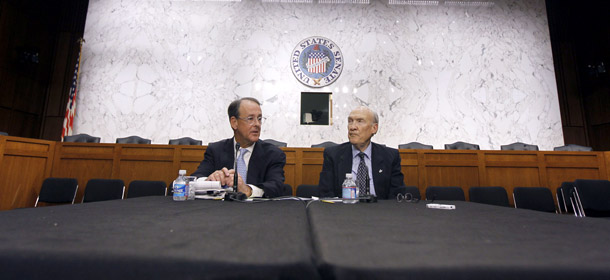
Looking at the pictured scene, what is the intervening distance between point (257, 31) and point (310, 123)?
Answer: 265 centimetres

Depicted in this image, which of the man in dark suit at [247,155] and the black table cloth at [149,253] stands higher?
the man in dark suit at [247,155]

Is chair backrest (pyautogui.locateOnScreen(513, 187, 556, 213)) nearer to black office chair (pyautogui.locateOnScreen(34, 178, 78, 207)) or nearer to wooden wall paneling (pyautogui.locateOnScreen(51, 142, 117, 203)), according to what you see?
black office chair (pyautogui.locateOnScreen(34, 178, 78, 207))

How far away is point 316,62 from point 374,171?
4.77 metres

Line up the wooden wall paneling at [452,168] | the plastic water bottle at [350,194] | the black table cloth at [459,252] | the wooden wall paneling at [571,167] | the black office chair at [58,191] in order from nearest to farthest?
the black table cloth at [459,252]
the plastic water bottle at [350,194]
the black office chair at [58,191]
the wooden wall paneling at [571,167]
the wooden wall paneling at [452,168]

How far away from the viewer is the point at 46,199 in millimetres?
3363

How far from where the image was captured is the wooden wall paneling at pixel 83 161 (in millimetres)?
4176

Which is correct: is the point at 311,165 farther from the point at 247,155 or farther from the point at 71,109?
the point at 71,109

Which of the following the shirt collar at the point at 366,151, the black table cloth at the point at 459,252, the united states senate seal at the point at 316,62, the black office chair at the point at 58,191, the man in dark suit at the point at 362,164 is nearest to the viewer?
the black table cloth at the point at 459,252

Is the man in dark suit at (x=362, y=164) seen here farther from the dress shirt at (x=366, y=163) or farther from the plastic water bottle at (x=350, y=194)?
the plastic water bottle at (x=350, y=194)

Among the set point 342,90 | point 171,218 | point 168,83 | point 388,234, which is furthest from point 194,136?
point 388,234

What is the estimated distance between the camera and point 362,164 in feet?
7.54

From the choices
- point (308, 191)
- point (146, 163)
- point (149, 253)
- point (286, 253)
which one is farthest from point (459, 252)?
point (146, 163)

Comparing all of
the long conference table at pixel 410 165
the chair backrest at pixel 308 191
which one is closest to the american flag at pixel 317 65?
the long conference table at pixel 410 165

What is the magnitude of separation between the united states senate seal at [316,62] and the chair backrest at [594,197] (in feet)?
15.5
